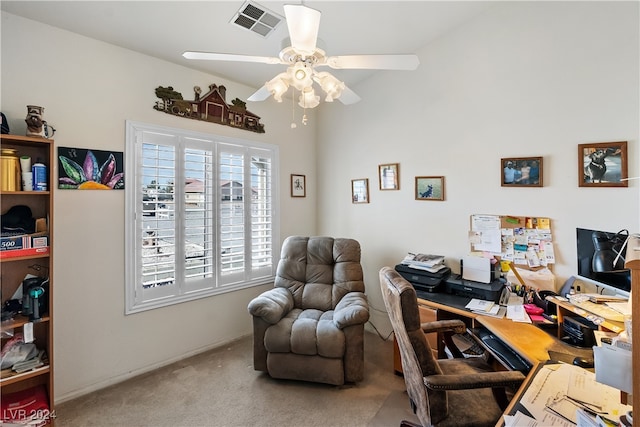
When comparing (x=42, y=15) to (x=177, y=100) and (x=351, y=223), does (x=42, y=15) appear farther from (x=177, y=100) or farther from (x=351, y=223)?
(x=351, y=223)

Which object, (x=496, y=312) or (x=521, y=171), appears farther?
(x=521, y=171)

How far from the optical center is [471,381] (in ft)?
3.97

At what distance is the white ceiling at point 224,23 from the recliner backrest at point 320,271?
182cm

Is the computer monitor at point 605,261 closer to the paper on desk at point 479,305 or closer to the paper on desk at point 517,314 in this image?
the paper on desk at point 517,314

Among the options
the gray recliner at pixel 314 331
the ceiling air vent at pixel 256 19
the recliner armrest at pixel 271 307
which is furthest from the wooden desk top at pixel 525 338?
the ceiling air vent at pixel 256 19

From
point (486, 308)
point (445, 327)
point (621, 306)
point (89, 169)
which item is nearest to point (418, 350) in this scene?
point (445, 327)

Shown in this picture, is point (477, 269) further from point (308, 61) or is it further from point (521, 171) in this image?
point (308, 61)

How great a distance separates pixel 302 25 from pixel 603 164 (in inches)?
80.9

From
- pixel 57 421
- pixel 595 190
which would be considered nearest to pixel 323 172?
pixel 595 190

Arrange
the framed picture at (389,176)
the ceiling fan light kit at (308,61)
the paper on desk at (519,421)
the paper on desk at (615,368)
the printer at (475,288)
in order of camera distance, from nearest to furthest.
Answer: the paper on desk at (615,368) → the paper on desk at (519,421) → the ceiling fan light kit at (308,61) → the printer at (475,288) → the framed picture at (389,176)

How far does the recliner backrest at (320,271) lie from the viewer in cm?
273

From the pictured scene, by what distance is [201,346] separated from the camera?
2.80 m

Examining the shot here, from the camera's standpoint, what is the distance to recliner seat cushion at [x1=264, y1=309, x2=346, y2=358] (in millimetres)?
2178

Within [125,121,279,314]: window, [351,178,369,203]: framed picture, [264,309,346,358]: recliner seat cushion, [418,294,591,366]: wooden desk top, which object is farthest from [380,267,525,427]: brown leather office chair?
[125,121,279,314]: window
